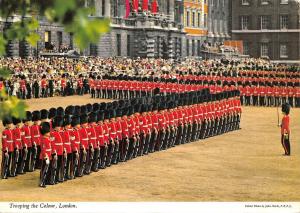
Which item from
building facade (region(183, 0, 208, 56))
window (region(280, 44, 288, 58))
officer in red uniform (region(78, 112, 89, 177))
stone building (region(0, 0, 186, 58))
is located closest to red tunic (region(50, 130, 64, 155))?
officer in red uniform (region(78, 112, 89, 177))

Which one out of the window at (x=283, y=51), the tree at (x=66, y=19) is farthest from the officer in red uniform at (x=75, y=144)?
the window at (x=283, y=51)

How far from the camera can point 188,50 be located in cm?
8006

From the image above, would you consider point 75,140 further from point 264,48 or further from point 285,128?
point 264,48

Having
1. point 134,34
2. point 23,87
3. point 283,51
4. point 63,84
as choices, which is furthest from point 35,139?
point 283,51

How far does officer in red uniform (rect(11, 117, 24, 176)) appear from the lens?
52.1ft

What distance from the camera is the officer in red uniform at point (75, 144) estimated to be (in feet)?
51.4

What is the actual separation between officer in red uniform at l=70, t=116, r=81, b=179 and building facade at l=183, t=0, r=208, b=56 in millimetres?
63299

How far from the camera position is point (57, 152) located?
1516cm

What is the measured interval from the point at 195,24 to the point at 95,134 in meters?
69.8

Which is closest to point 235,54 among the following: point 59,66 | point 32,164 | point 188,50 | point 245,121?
point 188,50

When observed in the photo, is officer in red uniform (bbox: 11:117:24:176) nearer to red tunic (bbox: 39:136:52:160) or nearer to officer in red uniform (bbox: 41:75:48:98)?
red tunic (bbox: 39:136:52:160)

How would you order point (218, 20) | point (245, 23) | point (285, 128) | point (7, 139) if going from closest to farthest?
point (7, 139) < point (285, 128) < point (218, 20) < point (245, 23)

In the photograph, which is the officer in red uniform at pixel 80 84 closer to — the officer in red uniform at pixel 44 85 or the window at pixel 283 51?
the officer in red uniform at pixel 44 85

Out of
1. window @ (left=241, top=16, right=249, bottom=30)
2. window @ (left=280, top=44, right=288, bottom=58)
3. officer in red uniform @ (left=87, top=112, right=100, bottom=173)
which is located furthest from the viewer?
window @ (left=241, top=16, right=249, bottom=30)
